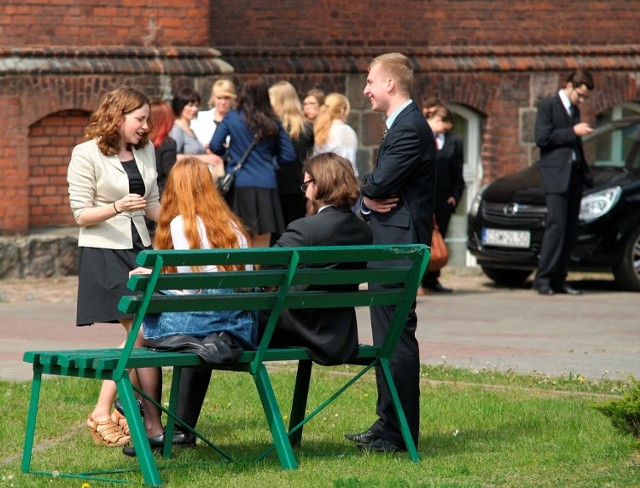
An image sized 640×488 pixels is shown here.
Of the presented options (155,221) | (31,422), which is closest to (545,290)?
(155,221)

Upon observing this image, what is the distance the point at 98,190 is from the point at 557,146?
789cm

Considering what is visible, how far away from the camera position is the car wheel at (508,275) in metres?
15.9

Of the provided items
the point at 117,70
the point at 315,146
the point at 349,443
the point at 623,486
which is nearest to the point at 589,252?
the point at 315,146

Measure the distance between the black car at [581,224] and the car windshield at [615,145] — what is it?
24 mm

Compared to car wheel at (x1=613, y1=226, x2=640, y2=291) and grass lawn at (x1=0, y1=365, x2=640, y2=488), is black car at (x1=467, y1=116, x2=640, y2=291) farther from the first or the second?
grass lawn at (x1=0, y1=365, x2=640, y2=488)

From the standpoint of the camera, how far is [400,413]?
22.5ft

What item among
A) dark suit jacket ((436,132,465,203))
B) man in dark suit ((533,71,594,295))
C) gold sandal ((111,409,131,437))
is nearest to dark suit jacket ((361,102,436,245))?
gold sandal ((111,409,131,437))

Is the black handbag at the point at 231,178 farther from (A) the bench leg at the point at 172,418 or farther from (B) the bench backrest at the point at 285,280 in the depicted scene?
(A) the bench leg at the point at 172,418

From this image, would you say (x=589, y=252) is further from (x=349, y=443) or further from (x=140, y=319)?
(x=140, y=319)

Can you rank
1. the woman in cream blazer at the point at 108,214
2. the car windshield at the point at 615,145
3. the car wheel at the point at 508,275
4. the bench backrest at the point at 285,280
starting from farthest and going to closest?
the car wheel at the point at 508,275
the car windshield at the point at 615,145
the woman in cream blazer at the point at 108,214
the bench backrest at the point at 285,280

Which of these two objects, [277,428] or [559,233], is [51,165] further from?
[277,428]

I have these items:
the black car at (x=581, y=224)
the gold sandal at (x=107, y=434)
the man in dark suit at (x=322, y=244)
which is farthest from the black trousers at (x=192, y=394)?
the black car at (x=581, y=224)

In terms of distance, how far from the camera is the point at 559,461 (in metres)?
6.63

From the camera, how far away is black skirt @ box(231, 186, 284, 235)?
41.6 feet
